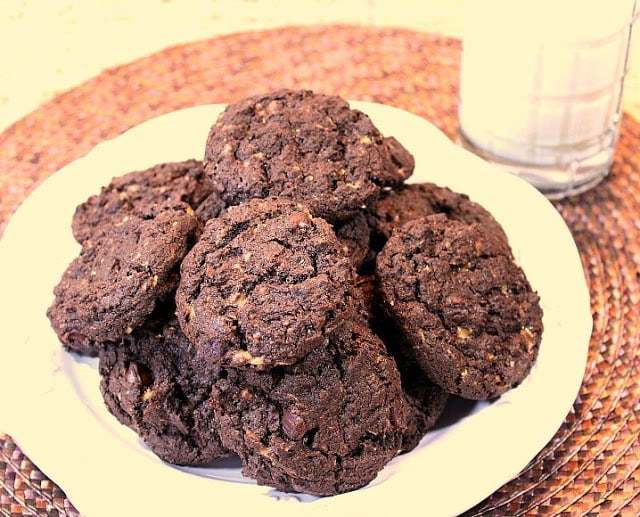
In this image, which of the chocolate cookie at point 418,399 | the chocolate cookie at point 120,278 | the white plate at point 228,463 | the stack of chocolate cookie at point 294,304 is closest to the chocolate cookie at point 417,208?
the stack of chocolate cookie at point 294,304

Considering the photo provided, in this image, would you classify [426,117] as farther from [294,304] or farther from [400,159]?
[294,304]

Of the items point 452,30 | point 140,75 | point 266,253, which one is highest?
point 266,253

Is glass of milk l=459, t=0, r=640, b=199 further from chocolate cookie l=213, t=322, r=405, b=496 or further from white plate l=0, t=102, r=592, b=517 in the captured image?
chocolate cookie l=213, t=322, r=405, b=496

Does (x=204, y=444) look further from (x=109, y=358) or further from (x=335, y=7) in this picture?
(x=335, y=7)

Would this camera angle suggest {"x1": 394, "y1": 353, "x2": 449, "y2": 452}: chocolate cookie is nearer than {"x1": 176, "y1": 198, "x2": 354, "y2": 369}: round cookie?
No

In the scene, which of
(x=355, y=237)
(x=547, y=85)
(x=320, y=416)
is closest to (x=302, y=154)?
(x=355, y=237)

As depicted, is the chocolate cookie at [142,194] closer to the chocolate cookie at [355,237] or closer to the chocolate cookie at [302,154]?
the chocolate cookie at [302,154]

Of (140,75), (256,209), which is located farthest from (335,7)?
(256,209)

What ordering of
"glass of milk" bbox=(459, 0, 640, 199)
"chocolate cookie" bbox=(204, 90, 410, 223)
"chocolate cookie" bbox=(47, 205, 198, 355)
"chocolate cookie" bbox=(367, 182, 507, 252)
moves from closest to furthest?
"chocolate cookie" bbox=(47, 205, 198, 355)
"chocolate cookie" bbox=(204, 90, 410, 223)
"chocolate cookie" bbox=(367, 182, 507, 252)
"glass of milk" bbox=(459, 0, 640, 199)

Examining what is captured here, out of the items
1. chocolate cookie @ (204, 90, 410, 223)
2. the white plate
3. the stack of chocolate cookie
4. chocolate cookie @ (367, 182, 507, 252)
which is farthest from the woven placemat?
chocolate cookie @ (204, 90, 410, 223)
